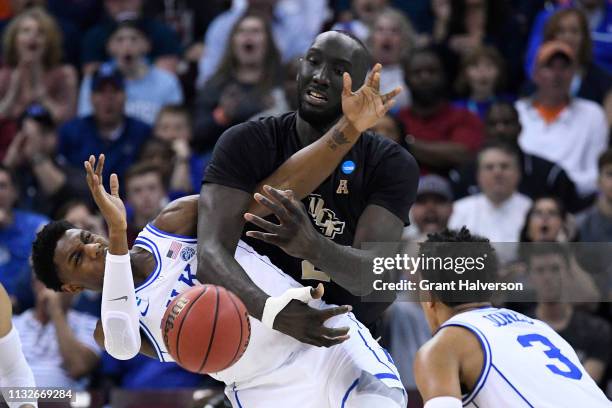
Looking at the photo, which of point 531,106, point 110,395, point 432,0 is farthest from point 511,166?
point 110,395

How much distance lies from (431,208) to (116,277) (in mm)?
4063

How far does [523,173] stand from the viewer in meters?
8.77

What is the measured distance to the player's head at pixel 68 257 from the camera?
5199 mm

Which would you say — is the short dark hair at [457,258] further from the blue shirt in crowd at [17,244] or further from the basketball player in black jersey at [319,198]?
the blue shirt in crowd at [17,244]

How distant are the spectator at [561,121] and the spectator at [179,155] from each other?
263 cm

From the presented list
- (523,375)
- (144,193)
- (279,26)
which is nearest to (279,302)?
(523,375)

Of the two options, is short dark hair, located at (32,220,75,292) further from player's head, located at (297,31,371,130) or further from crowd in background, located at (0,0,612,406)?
crowd in background, located at (0,0,612,406)

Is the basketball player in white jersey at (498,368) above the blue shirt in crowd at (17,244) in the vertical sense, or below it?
above

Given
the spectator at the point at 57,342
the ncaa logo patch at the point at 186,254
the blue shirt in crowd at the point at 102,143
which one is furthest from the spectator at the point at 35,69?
the ncaa logo patch at the point at 186,254

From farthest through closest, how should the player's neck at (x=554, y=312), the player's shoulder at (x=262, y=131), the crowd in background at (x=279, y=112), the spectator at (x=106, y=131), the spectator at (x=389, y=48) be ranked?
1. the spectator at (x=389, y=48)
2. the spectator at (x=106, y=131)
3. the crowd in background at (x=279, y=112)
4. the player's neck at (x=554, y=312)
5. the player's shoulder at (x=262, y=131)

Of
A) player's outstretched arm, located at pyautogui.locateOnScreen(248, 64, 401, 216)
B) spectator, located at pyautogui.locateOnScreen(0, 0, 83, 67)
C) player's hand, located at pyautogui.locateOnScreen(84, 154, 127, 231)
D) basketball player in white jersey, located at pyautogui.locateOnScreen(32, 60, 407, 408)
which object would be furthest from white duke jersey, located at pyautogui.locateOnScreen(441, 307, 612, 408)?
spectator, located at pyautogui.locateOnScreen(0, 0, 83, 67)

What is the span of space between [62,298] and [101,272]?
2.86 metres

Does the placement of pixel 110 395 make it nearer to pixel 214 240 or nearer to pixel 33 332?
pixel 33 332

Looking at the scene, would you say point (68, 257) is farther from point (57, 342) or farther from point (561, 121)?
point (561, 121)
